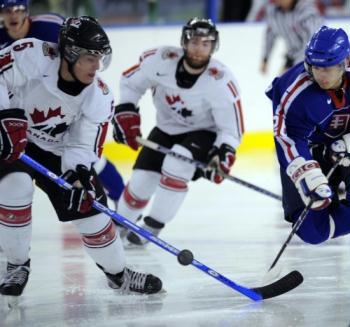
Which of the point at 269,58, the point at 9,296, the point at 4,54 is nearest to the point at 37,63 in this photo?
the point at 4,54

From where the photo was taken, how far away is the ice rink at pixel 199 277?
343 centimetres

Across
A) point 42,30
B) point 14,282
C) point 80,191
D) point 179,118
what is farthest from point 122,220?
point 42,30

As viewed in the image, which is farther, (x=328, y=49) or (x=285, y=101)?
(x=285, y=101)

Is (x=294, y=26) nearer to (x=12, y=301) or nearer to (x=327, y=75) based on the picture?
(x=327, y=75)

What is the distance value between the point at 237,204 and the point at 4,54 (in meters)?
2.37

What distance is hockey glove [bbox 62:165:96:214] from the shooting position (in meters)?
3.51

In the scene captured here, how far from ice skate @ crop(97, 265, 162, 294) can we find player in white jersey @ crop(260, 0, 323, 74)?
10.9 ft

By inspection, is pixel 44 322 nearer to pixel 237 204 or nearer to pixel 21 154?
pixel 21 154

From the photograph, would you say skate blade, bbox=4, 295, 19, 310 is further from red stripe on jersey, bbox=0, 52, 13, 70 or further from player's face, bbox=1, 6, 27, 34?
player's face, bbox=1, 6, 27, 34

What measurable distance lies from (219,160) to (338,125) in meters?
0.81

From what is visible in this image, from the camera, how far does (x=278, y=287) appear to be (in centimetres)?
363

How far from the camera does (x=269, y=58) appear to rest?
705 cm

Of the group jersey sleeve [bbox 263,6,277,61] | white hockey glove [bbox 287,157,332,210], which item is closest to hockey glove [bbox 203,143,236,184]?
white hockey glove [bbox 287,157,332,210]

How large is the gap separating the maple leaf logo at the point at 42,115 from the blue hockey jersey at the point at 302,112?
778mm
